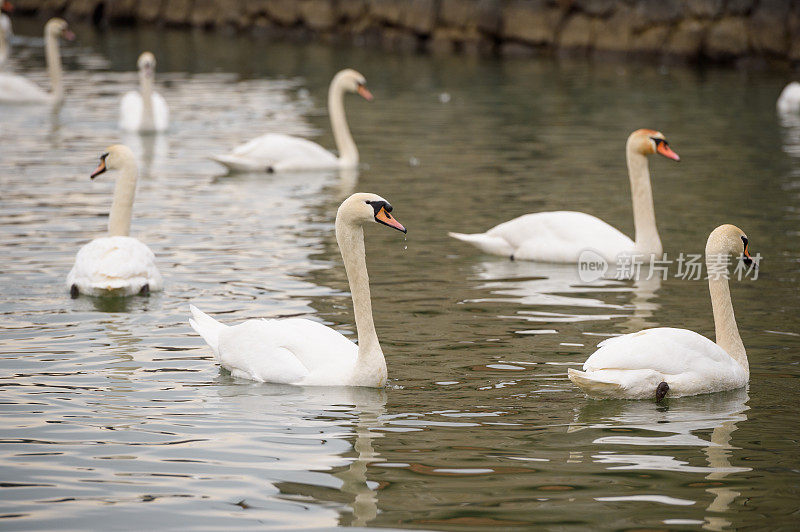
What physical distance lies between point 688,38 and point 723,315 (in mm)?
19935

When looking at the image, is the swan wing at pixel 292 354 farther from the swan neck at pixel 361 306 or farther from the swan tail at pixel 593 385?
the swan tail at pixel 593 385

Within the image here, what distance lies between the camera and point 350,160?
50.4 ft

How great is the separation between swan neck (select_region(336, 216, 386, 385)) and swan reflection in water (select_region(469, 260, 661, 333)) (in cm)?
188

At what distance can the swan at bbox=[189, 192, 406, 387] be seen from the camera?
7035 mm

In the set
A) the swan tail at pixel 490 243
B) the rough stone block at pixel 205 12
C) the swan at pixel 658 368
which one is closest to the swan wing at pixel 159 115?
the swan tail at pixel 490 243

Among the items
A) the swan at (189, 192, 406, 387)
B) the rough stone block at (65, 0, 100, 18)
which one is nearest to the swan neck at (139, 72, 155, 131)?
the swan at (189, 192, 406, 387)

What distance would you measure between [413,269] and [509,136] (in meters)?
7.54

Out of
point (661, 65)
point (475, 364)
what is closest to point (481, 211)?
point (475, 364)

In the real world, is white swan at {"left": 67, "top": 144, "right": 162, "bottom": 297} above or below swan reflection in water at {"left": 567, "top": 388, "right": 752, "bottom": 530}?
above

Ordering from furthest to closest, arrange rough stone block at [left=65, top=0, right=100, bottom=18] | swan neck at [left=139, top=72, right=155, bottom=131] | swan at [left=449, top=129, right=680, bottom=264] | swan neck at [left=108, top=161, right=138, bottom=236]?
rough stone block at [left=65, top=0, right=100, bottom=18] < swan neck at [left=139, top=72, right=155, bottom=131] < swan at [left=449, top=129, right=680, bottom=264] < swan neck at [left=108, top=161, right=138, bottom=236]

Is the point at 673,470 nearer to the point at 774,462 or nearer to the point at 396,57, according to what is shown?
the point at 774,462

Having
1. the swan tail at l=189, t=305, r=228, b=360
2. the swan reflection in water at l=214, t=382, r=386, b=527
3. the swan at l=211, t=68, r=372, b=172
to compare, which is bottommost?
the swan reflection in water at l=214, t=382, r=386, b=527

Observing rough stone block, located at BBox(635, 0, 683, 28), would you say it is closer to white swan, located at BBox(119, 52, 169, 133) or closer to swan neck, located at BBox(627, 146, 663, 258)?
white swan, located at BBox(119, 52, 169, 133)

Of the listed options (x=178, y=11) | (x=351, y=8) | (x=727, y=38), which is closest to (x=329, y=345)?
(x=727, y=38)
